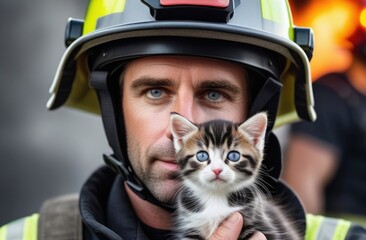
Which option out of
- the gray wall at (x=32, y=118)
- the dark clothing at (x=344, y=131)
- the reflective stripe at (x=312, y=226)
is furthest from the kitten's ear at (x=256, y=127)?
the gray wall at (x=32, y=118)

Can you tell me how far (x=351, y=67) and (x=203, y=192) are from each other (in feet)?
11.5

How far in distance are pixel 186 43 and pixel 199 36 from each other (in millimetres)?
58

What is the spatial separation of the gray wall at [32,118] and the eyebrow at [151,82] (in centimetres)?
387

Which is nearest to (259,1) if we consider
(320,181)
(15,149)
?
(320,181)

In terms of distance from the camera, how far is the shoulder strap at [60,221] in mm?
4340

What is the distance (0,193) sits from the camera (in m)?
8.16

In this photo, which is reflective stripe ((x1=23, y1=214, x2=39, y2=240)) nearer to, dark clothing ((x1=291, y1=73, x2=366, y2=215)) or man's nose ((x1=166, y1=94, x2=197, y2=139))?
man's nose ((x1=166, y1=94, x2=197, y2=139))

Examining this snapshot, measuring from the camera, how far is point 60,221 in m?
4.41

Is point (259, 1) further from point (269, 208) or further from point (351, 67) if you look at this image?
point (351, 67)

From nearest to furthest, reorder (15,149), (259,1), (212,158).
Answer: (212,158), (259,1), (15,149)

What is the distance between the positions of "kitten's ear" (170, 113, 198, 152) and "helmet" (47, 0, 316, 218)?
1.54ft

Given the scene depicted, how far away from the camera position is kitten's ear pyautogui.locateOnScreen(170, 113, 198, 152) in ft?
12.6

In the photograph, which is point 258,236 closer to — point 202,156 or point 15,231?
point 202,156

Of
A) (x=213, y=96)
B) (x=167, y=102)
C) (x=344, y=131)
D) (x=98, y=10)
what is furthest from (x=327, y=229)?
A: (x=344, y=131)
